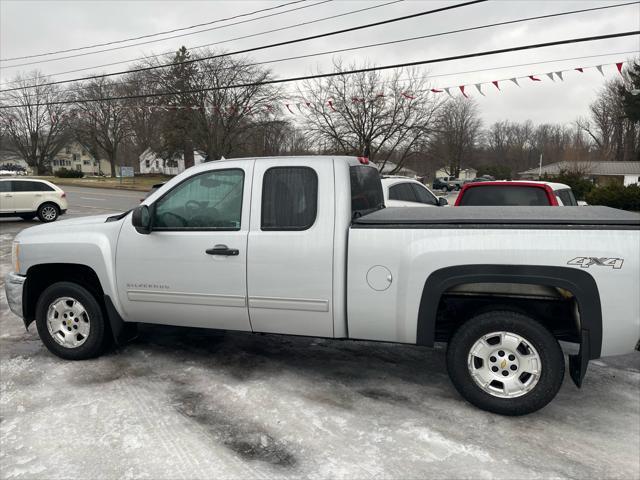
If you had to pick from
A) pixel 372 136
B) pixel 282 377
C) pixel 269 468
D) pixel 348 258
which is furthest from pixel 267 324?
pixel 372 136

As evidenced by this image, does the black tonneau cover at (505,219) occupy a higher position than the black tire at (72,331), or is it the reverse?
the black tonneau cover at (505,219)

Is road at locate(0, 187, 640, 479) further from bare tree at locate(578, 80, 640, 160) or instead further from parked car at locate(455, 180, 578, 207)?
bare tree at locate(578, 80, 640, 160)

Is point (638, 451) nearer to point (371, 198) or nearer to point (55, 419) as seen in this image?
point (371, 198)

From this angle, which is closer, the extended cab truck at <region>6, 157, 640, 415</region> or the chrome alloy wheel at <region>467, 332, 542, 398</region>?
the extended cab truck at <region>6, 157, 640, 415</region>

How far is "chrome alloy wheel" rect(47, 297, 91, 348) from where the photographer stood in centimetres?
452

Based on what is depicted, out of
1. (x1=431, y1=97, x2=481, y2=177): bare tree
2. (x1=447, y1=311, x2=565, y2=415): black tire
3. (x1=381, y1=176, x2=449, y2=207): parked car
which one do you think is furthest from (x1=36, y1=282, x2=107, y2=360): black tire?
(x1=431, y1=97, x2=481, y2=177): bare tree

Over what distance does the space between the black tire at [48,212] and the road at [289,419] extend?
14.3 m

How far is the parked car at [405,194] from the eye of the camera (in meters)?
8.92

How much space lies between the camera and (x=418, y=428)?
3.35 m

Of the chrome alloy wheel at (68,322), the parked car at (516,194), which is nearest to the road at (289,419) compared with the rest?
the chrome alloy wheel at (68,322)

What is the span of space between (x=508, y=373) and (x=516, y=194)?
443 centimetres

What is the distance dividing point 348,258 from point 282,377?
131cm

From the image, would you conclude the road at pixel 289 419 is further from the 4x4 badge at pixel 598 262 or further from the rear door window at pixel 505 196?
the rear door window at pixel 505 196

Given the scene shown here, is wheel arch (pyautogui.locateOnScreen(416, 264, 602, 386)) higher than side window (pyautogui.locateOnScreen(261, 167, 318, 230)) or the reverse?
the reverse
